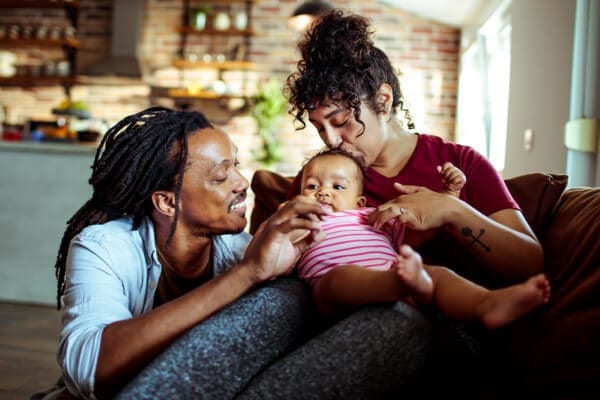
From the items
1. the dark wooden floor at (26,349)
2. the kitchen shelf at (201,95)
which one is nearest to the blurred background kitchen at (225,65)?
the kitchen shelf at (201,95)

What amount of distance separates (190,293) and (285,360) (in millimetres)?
323

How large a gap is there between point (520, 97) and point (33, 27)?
18.3 feet

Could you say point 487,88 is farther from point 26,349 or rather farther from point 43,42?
point 43,42

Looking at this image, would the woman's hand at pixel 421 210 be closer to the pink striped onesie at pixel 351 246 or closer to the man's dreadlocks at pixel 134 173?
the pink striped onesie at pixel 351 246

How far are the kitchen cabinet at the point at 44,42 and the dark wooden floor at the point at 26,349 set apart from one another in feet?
11.1

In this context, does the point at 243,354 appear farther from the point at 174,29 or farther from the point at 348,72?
the point at 174,29

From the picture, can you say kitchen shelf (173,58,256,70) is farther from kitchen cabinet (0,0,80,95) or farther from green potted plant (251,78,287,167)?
kitchen cabinet (0,0,80,95)

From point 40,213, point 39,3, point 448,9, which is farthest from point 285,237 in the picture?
point 39,3

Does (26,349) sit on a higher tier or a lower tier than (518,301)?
lower

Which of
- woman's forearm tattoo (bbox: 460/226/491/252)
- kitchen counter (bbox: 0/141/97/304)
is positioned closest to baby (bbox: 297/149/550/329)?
woman's forearm tattoo (bbox: 460/226/491/252)

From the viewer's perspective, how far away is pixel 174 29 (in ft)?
20.5

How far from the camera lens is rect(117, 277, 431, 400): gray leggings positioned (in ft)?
2.98

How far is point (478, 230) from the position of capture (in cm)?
126

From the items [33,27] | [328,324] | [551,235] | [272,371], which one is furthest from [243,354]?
[33,27]
